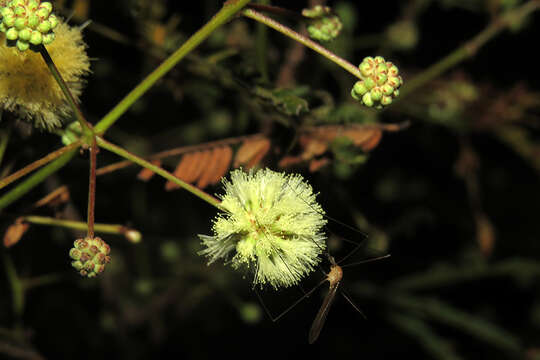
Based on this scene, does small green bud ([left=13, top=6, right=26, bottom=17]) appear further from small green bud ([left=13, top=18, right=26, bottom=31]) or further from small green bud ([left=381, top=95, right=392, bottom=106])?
small green bud ([left=381, top=95, right=392, bottom=106])

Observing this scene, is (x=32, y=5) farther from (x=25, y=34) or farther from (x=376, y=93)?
(x=376, y=93)

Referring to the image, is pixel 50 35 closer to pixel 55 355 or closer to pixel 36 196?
pixel 36 196

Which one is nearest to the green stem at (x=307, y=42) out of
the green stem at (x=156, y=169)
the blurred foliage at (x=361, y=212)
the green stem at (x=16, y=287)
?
the green stem at (x=156, y=169)

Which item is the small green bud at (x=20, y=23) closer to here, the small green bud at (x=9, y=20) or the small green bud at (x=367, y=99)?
the small green bud at (x=9, y=20)

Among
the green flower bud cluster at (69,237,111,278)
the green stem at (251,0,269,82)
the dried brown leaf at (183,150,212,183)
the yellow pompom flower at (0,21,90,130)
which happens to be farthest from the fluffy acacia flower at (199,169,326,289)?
the green stem at (251,0,269,82)

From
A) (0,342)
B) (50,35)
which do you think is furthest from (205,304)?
(50,35)

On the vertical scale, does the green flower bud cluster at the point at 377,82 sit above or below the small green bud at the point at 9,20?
below
